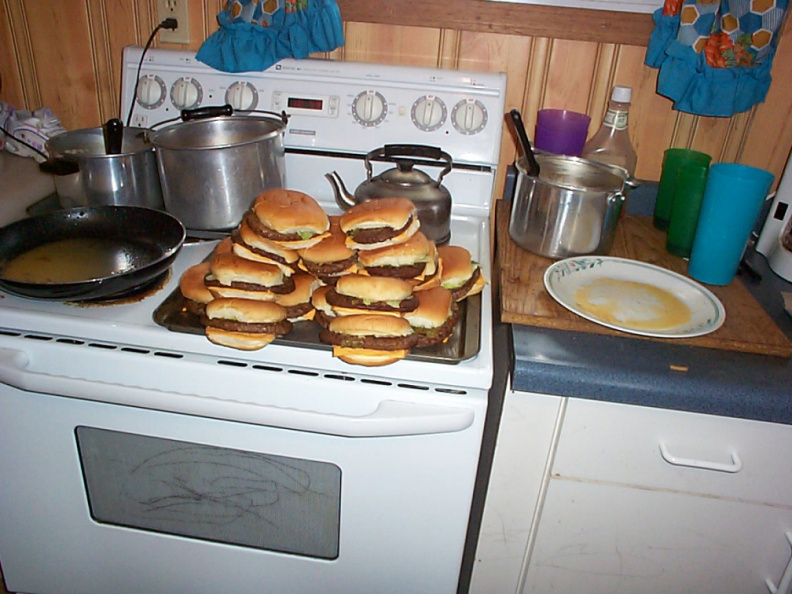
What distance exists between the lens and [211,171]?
3.21 ft

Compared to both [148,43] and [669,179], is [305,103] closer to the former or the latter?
[148,43]

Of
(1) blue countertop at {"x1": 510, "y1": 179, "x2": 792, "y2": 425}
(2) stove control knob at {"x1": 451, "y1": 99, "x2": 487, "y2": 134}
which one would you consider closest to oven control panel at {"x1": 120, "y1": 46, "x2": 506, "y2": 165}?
(2) stove control knob at {"x1": 451, "y1": 99, "x2": 487, "y2": 134}

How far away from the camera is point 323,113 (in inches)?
47.3

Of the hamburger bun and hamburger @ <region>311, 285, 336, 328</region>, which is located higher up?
the hamburger bun

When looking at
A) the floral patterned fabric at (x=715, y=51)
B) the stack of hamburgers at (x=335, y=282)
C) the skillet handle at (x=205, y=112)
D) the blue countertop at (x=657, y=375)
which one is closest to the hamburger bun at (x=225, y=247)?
the stack of hamburgers at (x=335, y=282)

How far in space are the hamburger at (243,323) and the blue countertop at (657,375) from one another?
318mm

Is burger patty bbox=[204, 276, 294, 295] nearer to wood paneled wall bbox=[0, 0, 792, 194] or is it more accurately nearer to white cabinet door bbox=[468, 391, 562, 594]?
white cabinet door bbox=[468, 391, 562, 594]

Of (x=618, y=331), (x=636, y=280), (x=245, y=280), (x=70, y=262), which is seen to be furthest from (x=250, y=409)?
(x=636, y=280)

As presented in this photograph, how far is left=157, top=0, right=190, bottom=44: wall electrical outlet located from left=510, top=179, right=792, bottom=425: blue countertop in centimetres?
101

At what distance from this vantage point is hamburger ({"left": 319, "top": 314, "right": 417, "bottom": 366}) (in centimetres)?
74

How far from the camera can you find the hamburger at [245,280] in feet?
2.60

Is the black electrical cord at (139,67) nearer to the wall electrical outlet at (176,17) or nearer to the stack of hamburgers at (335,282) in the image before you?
the wall electrical outlet at (176,17)

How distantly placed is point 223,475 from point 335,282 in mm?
337

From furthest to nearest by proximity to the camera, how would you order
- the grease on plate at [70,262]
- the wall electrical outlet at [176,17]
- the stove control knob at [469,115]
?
1. the wall electrical outlet at [176,17]
2. the stove control knob at [469,115]
3. the grease on plate at [70,262]
